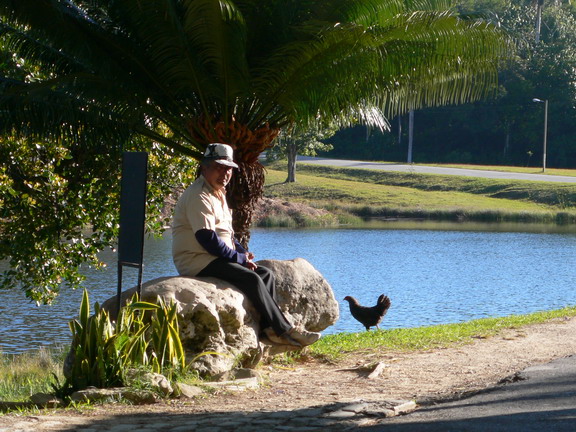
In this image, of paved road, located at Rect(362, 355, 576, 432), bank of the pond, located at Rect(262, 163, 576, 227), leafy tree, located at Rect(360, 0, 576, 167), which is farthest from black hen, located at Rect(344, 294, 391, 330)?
leafy tree, located at Rect(360, 0, 576, 167)

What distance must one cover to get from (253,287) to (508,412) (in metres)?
2.95

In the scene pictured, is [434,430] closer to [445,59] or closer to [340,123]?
[445,59]

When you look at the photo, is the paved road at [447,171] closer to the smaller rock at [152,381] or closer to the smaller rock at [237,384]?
the smaller rock at [237,384]

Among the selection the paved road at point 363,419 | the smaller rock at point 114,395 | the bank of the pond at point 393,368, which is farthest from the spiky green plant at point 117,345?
the paved road at point 363,419

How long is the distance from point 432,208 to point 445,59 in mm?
39150

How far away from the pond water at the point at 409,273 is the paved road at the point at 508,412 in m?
8.87

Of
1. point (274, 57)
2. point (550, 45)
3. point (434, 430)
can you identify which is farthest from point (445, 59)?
point (550, 45)

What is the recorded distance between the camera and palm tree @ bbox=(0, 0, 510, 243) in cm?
931

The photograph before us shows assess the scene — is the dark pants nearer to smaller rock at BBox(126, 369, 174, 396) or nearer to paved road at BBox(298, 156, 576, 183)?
smaller rock at BBox(126, 369, 174, 396)

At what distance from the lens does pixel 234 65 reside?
9.59 m

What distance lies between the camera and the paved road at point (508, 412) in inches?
210

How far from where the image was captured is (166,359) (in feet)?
23.7

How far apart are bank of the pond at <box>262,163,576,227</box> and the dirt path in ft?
109

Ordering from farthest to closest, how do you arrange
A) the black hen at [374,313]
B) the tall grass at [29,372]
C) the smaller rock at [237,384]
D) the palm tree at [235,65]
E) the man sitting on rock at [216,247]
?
1. the black hen at [374,313]
2. the palm tree at [235,65]
3. the tall grass at [29,372]
4. the man sitting on rock at [216,247]
5. the smaller rock at [237,384]
